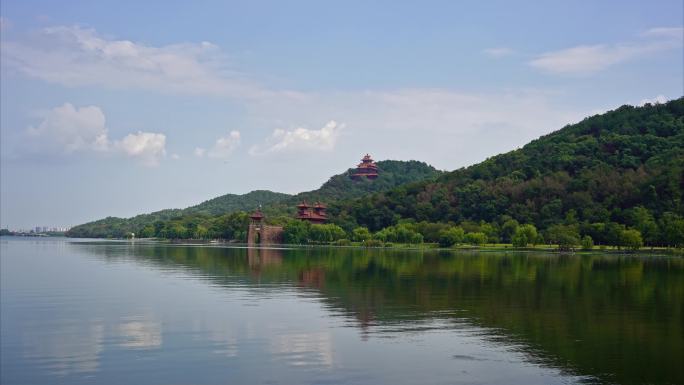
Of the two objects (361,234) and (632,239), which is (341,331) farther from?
(361,234)

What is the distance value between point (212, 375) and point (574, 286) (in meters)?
25.3

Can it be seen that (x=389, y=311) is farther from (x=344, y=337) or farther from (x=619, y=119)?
(x=619, y=119)

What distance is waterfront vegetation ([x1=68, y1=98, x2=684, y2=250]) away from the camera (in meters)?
91.3

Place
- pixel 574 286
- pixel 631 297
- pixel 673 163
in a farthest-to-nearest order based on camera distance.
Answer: pixel 673 163
pixel 574 286
pixel 631 297

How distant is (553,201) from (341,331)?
3548 inches

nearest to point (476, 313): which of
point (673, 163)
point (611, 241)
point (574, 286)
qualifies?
point (574, 286)

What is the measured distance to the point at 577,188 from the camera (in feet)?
354

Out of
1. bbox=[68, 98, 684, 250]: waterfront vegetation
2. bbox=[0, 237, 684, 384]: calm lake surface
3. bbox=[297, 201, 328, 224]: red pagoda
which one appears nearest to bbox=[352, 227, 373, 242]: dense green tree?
bbox=[68, 98, 684, 250]: waterfront vegetation

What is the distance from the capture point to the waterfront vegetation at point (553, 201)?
91312mm

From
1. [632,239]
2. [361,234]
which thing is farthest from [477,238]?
[361,234]

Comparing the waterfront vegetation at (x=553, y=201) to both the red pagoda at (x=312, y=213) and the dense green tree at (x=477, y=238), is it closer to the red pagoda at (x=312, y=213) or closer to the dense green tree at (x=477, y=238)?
the dense green tree at (x=477, y=238)

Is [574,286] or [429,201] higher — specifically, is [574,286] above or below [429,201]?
below

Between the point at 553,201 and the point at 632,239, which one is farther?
the point at 553,201

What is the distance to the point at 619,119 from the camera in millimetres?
138000
